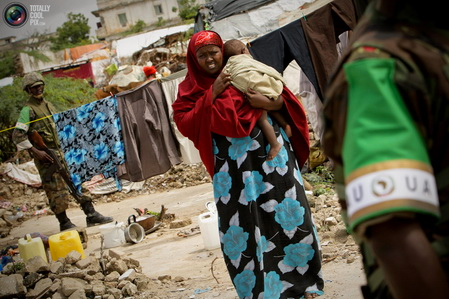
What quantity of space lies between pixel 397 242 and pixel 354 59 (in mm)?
318

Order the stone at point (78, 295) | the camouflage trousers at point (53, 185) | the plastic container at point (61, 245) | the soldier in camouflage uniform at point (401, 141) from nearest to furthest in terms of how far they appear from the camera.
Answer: the soldier in camouflage uniform at point (401, 141)
the stone at point (78, 295)
the plastic container at point (61, 245)
the camouflage trousers at point (53, 185)

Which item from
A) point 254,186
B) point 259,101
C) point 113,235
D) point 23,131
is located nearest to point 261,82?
point 259,101

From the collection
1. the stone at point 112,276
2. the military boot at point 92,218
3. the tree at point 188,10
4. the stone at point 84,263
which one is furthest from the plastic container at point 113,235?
the tree at point 188,10

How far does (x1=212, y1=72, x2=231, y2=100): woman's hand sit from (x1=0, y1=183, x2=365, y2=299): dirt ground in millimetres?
1426

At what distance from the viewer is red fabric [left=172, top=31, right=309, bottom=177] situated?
3373mm

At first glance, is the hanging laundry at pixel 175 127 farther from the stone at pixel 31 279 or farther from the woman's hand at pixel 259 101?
the woman's hand at pixel 259 101

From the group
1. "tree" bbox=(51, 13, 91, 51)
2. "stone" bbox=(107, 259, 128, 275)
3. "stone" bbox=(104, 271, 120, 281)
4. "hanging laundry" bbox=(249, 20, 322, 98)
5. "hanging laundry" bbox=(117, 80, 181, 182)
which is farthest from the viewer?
"tree" bbox=(51, 13, 91, 51)

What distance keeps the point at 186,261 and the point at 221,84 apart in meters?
2.65

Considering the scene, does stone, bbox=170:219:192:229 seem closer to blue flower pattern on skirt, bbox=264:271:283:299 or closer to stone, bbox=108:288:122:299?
stone, bbox=108:288:122:299

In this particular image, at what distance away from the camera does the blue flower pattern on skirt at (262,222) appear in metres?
3.40

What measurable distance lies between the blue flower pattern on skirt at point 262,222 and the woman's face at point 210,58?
0.48 m

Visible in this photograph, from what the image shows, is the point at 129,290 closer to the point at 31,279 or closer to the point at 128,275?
the point at 128,275

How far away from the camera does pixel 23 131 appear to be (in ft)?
25.1

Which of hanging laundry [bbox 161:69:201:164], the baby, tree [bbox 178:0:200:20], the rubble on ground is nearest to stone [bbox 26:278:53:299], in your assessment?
the rubble on ground
